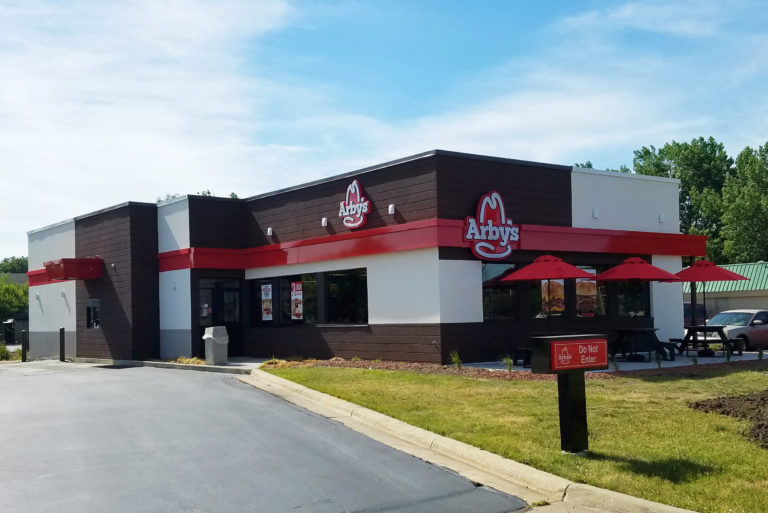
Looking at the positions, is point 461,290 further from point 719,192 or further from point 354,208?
point 719,192

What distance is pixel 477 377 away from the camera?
1594 cm

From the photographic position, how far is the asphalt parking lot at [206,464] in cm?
736

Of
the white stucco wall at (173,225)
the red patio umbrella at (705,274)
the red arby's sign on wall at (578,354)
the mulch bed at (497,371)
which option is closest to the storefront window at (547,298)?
the red patio umbrella at (705,274)

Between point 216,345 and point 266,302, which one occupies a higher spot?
point 266,302

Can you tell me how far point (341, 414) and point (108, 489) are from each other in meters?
4.85

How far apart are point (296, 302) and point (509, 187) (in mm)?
7340

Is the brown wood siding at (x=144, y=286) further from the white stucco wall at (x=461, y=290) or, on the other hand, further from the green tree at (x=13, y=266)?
the green tree at (x=13, y=266)

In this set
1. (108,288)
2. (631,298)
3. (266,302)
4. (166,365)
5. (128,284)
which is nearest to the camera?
(631,298)

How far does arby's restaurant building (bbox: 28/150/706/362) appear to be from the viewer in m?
19.4

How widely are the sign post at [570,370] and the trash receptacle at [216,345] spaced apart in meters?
13.5

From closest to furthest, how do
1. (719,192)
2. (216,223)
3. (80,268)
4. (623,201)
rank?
(623,201) → (216,223) → (80,268) → (719,192)

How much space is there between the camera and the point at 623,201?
2270 centimetres

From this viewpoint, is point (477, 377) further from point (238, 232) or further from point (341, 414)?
point (238, 232)

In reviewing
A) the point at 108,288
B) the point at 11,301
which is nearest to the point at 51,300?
the point at 108,288
